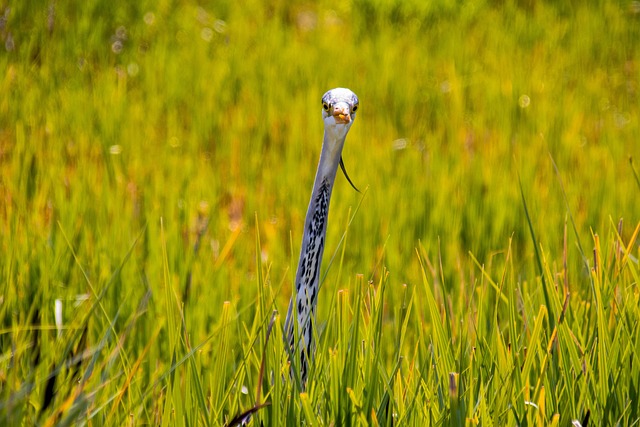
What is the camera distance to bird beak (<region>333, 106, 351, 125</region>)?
1364mm

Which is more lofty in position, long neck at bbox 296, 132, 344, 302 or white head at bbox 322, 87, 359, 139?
white head at bbox 322, 87, 359, 139

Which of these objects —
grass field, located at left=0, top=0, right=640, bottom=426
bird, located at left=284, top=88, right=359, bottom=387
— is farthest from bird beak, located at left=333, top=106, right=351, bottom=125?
grass field, located at left=0, top=0, right=640, bottom=426

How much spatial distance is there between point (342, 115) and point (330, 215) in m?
1.60

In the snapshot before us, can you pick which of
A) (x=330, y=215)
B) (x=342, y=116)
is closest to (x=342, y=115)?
(x=342, y=116)

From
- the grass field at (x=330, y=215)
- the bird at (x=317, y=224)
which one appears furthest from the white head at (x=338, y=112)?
the grass field at (x=330, y=215)

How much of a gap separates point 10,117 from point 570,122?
9.29ft

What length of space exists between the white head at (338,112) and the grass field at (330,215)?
0.15m

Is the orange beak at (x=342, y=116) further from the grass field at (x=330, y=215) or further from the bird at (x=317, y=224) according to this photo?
the grass field at (x=330, y=215)

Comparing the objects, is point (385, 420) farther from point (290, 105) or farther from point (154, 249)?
point (290, 105)

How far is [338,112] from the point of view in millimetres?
1380

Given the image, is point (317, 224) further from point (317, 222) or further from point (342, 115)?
point (342, 115)

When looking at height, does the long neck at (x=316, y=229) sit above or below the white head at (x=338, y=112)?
below

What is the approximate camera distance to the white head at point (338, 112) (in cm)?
136

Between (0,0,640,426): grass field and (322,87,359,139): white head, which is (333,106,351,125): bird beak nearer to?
(322,87,359,139): white head
